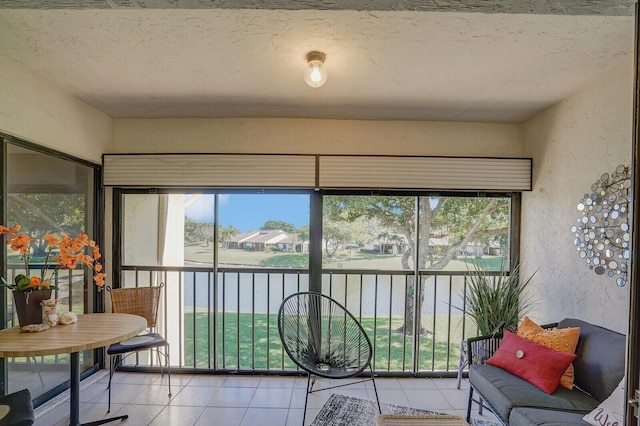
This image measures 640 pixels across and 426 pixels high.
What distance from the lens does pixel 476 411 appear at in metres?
2.40

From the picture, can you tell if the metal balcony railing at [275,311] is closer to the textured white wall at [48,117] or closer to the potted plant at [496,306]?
the potted plant at [496,306]

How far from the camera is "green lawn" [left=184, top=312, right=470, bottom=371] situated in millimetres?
2996

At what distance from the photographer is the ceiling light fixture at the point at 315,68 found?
1.84 m

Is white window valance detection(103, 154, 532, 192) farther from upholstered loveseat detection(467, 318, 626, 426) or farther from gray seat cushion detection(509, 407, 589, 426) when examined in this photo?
gray seat cushion detection(509, 407, 589, 426)

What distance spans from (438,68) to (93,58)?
2.15 metres

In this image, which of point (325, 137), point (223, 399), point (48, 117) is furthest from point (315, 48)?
point (223, 399)

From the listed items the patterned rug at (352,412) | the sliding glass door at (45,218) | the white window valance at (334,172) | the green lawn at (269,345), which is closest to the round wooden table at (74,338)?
the sliding glass door at (45,218)

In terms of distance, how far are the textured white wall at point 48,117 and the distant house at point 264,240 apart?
4.67 feet

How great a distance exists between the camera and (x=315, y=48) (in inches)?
70.6

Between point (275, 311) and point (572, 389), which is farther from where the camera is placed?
point (275, 311)

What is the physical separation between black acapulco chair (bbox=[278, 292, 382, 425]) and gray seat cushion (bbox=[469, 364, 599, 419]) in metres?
0.79

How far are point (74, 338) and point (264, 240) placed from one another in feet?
5.03

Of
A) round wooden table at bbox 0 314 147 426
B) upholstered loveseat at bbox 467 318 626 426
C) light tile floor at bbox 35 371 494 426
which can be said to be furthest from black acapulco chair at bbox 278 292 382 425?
round wooden table at bbox 0 314 147 426

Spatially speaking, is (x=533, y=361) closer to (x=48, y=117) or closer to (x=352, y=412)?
(x=352, y=412)
